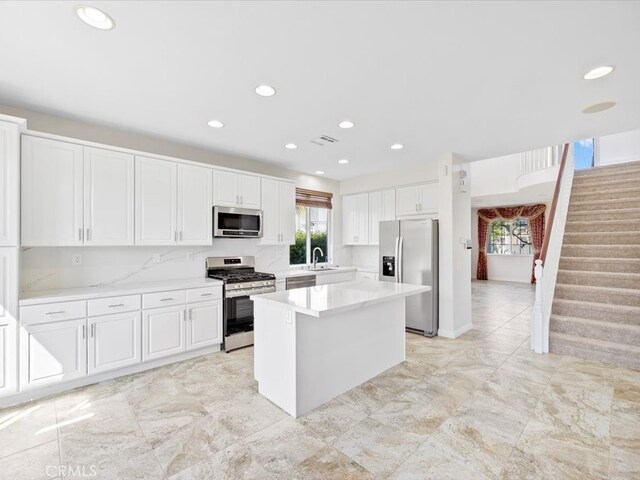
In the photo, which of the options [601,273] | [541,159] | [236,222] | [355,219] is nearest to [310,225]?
[355,219]

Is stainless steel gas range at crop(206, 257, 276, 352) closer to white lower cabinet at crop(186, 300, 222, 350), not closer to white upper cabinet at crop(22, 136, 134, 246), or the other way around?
white lower cabinet at crop(186, 300, 222, 350)

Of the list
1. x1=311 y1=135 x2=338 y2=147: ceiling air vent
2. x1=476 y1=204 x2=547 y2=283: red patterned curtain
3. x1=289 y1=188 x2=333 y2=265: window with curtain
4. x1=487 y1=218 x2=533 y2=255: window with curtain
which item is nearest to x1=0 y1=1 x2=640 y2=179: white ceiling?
x1=311 y1=135 x2=338 y2=147: ceiling air vent

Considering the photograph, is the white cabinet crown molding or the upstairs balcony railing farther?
the upstairs balcony railing

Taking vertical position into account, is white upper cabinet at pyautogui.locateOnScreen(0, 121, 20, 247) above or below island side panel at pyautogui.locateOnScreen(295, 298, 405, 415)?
above

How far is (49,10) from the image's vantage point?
165 centimetres

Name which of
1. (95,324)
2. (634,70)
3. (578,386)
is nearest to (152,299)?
(95,324)

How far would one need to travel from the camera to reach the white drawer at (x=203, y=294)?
3.47 metres

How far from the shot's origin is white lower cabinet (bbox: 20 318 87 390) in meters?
2.52

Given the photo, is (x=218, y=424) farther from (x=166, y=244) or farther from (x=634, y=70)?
(x=634, y=70)

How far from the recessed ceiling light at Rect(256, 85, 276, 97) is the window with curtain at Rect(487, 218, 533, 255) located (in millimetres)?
9462

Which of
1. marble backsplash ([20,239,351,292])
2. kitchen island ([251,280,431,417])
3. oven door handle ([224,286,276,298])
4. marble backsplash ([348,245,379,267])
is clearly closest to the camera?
kitchen island ([251,280,431,417])

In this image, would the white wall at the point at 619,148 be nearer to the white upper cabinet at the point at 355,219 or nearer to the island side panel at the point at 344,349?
the white upper cabinet at the point at 355,219

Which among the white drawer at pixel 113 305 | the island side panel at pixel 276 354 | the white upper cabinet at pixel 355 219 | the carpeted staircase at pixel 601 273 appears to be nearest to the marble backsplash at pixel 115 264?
the white drawer at pixel 113 305

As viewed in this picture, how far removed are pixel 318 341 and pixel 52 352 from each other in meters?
2.28
